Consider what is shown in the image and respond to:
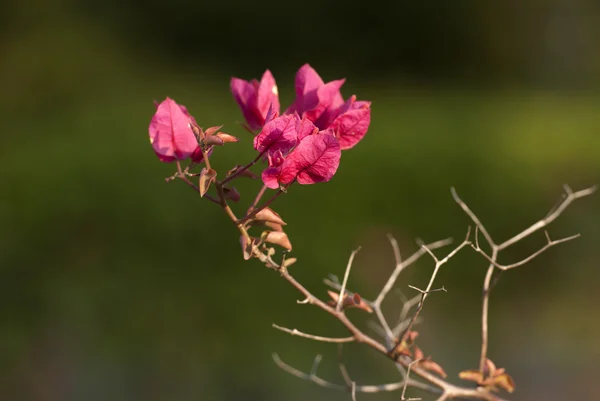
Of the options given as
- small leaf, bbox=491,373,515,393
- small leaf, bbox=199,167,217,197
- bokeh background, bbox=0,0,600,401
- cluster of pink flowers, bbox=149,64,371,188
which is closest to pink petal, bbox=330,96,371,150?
cluster of pink flowers, bbox=149,64,371,188

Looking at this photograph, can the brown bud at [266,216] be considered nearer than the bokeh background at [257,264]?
Yes

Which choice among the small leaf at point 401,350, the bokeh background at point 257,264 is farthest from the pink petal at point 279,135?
the bokeh background at point 257,264

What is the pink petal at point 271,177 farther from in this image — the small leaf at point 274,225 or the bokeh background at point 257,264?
the bokeh background at point 257,264

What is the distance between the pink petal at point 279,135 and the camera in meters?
0.44

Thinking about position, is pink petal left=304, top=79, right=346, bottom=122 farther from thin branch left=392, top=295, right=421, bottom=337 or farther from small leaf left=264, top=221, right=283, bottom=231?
thin branch left=392, top=295, right=421, bottom=337

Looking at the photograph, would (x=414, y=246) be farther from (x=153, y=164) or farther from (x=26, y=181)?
(x=26, y=181)

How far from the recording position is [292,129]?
0.44 metres

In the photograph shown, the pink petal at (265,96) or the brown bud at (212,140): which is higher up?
the pink petal at (265,96)

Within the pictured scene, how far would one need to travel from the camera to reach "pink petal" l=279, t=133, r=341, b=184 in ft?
1.44

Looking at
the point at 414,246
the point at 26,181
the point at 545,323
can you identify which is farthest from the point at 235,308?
the point at 545,323

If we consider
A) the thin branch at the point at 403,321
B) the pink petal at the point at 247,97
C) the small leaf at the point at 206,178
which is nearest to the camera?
the small leaf at the point at 206,178

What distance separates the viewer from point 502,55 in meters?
3.72

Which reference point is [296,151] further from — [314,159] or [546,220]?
[546,220]

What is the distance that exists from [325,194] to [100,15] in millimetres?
1889
